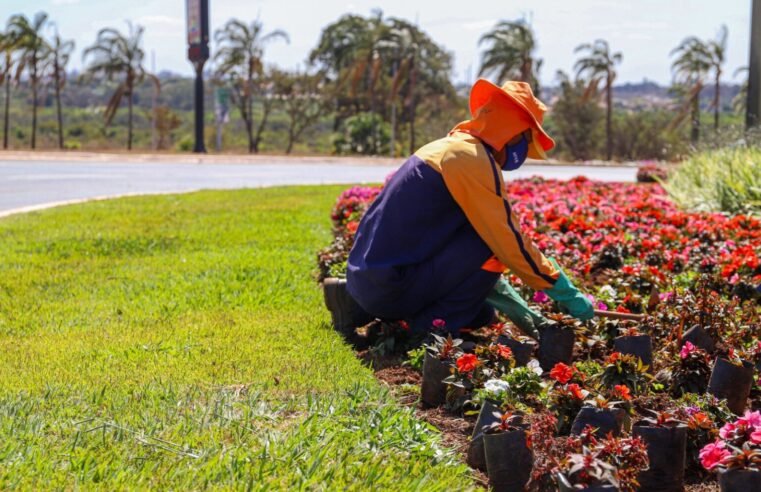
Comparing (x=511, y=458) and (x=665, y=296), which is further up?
(x=665, y=296)

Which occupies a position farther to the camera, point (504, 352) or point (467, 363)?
point (504, 352)

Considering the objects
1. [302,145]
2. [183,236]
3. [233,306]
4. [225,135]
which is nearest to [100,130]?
[225,135]

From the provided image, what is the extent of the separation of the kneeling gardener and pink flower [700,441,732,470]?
64.4 inches

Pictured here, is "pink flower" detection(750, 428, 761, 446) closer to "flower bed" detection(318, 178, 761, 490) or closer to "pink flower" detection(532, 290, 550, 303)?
"flower bed" detection(318, 178, 761, 490)

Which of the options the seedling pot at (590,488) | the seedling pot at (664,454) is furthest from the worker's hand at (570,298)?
the seedling pot at (590,488)

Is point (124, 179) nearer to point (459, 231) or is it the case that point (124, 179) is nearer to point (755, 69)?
point (755, 69)

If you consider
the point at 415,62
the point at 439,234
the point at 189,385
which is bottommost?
the point at 189,385

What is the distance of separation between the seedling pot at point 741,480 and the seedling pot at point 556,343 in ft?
5.39

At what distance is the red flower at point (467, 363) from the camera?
3.61 meters

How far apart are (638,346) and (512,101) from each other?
1.21m

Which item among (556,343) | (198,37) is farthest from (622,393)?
(198,37)

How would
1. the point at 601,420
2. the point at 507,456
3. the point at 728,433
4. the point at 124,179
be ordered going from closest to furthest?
the point at 728,433 < the point at 507,456 < the point at 601,420 < the point at 124,179

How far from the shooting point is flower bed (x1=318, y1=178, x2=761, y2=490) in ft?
9.30

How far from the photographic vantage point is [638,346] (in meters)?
4.09
